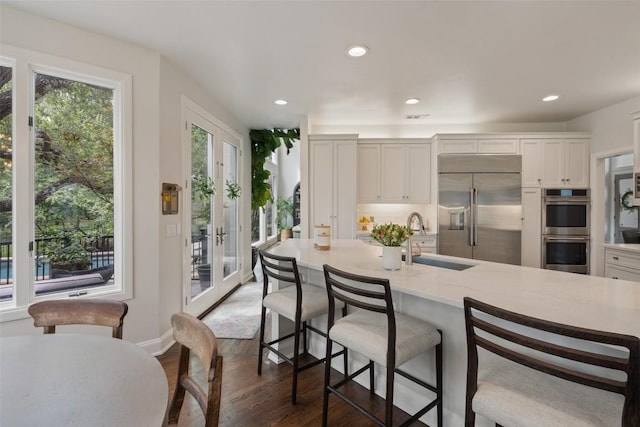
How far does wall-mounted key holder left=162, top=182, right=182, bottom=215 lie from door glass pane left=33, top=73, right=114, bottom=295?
41 cm

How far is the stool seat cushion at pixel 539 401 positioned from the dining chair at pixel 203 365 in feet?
3.27

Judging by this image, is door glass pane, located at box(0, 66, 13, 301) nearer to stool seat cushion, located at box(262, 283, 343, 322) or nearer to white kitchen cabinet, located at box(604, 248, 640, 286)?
stool seat cushion, located at box(262, 283, 343, 322)

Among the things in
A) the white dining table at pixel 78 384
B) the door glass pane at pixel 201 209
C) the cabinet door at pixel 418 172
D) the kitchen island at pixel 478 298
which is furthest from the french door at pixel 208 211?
the cabinet door at pixel 418 172

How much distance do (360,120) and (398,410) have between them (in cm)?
405

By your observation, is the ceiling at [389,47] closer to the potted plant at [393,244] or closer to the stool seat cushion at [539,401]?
the potted plant at [393,244]

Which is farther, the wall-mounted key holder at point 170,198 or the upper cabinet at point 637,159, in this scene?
the upper cabinet at point 637,159

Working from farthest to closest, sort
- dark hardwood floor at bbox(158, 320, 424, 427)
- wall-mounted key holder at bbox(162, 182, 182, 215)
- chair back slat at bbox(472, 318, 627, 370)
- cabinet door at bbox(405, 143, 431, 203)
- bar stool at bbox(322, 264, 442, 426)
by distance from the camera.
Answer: cabinet door at bbox(405, 143, 431, 203) < wall-mounted key holder at bbox(162, 182, 182, 215) < dark hardwood floor at bbox(158, 320, 424, 427) < bar stool at bbox(322, 264, 442, 426) < chair back slat at bbox(472, 318, 627, 370)

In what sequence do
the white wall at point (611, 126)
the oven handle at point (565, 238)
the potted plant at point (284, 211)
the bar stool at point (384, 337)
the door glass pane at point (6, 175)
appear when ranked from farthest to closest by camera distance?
the potted plant at point (284, 211) → the oven handle at point (565, 238) → the white wall at point (611, 126) → the door glass pane at point (6, 175) → the bar stool at point (384, 337)

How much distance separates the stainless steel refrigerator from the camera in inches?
172

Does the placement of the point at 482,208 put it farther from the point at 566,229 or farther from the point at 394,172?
the point at 394,172

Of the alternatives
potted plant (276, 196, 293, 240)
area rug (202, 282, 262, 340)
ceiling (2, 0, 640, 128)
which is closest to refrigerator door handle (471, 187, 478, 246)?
ceiling (2, 0, 640, 128)

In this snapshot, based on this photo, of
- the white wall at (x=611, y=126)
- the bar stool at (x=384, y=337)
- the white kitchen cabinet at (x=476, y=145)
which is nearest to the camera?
the bar stool at (x=384, y=337)

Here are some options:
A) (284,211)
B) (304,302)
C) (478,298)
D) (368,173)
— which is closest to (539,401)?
(478,298)

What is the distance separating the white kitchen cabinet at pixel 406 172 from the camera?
484 centimetres
